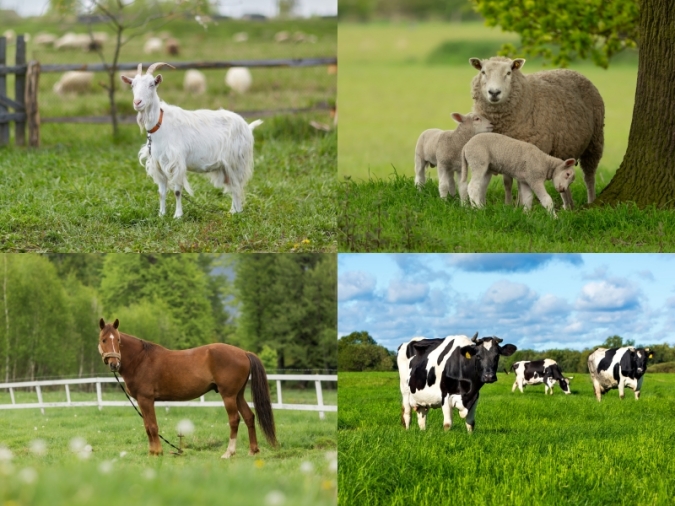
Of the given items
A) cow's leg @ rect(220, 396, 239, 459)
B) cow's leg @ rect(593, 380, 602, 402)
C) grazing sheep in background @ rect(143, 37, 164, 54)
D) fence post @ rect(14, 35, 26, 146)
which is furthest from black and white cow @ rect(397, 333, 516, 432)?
grazing sheep in background @ rect(143, 37, 164, 54)

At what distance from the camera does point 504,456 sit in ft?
23.3

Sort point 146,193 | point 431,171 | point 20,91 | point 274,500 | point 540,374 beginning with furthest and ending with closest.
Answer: point 20,91
point 431,171
point 146,193
point 540,374
point 274,500

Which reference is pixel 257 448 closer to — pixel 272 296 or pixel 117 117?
pixel 117 117

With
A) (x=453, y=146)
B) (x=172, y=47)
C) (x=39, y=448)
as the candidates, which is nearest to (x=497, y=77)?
(x=453, y=146)

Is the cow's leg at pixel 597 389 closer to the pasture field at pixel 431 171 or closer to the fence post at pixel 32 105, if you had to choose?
the pasture field at pixel 431 171

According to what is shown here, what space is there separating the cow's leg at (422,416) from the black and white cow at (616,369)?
7.75 ft

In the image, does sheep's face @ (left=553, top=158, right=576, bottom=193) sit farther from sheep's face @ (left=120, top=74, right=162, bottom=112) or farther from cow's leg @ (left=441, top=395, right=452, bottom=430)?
sheep's face @ (left=120, top=74, right=162, bottom=112)

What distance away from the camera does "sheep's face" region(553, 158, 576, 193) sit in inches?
338

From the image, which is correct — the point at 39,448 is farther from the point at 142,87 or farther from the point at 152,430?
the point at 142,87

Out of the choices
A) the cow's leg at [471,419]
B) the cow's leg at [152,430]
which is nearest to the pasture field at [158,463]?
the cow's leg at [152,430]

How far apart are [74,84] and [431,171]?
14.2m

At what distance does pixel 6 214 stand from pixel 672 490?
724 centimetres

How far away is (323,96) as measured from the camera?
60.0 ft

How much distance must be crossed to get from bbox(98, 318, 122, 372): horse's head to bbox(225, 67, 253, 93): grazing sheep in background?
1474 cm
